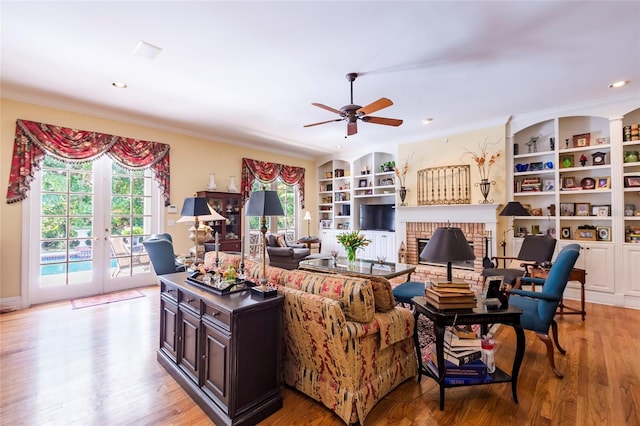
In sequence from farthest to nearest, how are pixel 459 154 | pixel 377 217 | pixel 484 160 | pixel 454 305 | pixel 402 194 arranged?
pixel 377 217 → pixel 402 194 → pixel 459 154 → pixel 484 160 → pixel 454 305

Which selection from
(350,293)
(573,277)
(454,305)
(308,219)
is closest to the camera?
(350,293)

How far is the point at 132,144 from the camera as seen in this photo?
497 cm

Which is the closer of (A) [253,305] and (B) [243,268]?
(A) [253,305]

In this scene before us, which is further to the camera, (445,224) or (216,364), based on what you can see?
(445,224)

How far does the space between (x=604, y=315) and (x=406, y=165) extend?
3987 mm

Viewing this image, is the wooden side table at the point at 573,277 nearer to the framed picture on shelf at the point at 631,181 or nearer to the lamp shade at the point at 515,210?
the lamp shade at the point at 515,210

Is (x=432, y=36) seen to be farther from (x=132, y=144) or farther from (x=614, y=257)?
(x=132, y=144)

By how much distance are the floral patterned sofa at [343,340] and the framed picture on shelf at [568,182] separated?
430 cm

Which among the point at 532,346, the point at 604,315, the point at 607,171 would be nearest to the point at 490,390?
the point at 532,346

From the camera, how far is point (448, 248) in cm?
217

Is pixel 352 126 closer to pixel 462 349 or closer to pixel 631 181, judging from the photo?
pixel 462 349

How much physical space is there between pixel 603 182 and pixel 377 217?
405cm

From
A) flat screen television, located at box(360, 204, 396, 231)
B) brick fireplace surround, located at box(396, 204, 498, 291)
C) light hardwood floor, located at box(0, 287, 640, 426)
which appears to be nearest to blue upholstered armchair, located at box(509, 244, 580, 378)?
light hardwood floor, located at box(0, 287, 640, 426)

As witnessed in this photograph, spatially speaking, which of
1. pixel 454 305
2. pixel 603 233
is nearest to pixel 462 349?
pixel 454 305
